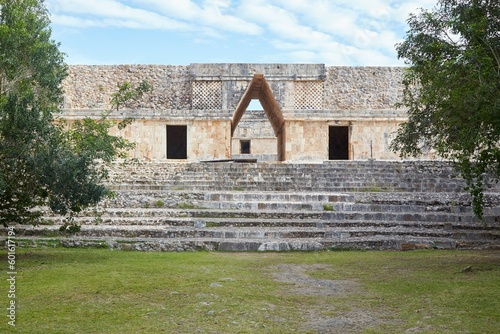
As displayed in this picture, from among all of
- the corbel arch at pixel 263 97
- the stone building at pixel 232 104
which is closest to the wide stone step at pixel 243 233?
the stone building at pixel 232 104

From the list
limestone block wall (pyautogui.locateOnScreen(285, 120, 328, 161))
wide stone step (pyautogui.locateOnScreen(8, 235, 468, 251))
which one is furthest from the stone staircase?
limestone block wall (pyautogui.locateOnScreen(285, 120, 328, 161))

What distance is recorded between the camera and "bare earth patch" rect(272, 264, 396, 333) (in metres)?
5.23

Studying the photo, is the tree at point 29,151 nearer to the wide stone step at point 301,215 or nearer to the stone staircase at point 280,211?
the stone staircase at point 280,211

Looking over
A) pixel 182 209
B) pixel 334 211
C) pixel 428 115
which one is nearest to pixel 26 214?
pixel 182 209

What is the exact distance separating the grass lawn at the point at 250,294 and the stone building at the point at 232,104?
1277 centimetres

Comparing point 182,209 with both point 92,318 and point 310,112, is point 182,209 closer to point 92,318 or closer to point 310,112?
point 92,318

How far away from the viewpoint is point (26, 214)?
9.31 meters

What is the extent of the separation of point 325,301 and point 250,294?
32.1 inches

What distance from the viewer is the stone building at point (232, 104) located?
22.2 metres

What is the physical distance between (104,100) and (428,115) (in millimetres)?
14117

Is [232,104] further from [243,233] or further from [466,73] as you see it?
[466,73]

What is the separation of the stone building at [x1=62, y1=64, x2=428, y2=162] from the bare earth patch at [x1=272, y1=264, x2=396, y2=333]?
45.6 ft

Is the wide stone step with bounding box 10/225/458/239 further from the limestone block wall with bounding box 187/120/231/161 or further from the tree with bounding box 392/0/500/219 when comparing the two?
the limestone block wall with bounding box 187/120/231/161

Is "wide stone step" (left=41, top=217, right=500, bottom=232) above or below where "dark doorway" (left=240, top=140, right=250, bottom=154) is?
below
